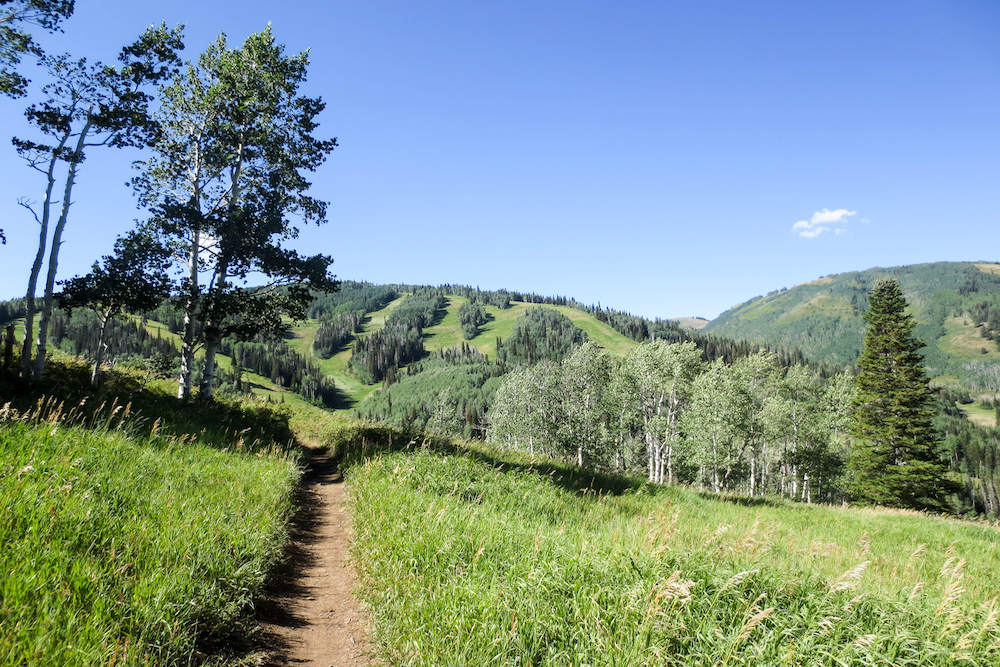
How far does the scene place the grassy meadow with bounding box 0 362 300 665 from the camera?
336 centimetres

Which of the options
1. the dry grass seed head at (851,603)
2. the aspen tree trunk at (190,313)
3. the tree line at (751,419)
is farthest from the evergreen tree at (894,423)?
the aspen tree trunk at (190,313)

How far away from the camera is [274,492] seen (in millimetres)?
8391

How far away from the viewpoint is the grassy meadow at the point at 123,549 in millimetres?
3363

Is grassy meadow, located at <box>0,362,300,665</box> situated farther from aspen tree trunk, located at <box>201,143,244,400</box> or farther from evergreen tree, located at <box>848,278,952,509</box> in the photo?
evergreen tree, located at <box>848,278,952,509</box>

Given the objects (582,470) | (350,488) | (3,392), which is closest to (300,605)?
(350,488)

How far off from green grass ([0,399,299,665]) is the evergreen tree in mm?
42943

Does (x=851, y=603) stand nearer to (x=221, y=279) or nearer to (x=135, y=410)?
(x=135, y=410)

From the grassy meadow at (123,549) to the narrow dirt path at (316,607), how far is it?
36 cm

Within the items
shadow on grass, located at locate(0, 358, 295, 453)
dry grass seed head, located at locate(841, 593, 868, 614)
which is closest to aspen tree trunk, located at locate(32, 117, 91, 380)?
shadow on grass, located at locate(0, 358, 295, 453)

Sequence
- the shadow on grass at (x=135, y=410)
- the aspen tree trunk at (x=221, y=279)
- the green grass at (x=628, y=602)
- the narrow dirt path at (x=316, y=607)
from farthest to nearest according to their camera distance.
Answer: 1. the aspen tree trunk at (x=221, y=279)
2. the shadow on grass at (x=135, y=410)
3. the narrow dirt path at (x=316, y=607)
4. the green grass at (x=628, y=602)

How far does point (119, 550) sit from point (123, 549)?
0.03m

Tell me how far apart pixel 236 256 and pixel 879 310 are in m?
47.0

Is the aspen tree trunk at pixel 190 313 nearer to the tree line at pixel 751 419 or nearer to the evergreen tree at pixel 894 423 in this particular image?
the tree line at pixel 751 419

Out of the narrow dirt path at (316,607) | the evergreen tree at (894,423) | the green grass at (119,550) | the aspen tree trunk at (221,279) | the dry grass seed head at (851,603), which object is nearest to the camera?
the green grass at (119,550)
